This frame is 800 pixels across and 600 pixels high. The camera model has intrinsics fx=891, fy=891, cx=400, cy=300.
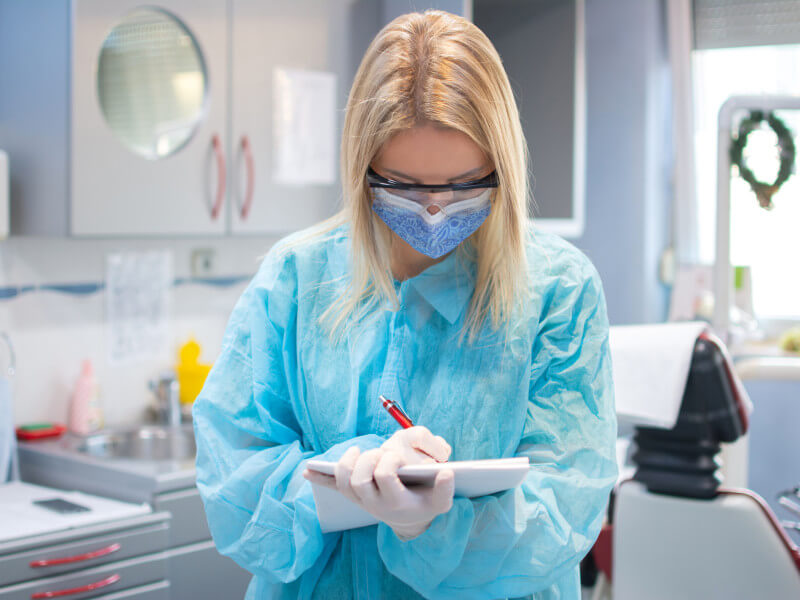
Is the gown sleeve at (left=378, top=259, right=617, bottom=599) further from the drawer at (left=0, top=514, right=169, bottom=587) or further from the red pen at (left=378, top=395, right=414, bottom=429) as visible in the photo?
the drawer at (left=0, top=514, right=169, bottom=587)

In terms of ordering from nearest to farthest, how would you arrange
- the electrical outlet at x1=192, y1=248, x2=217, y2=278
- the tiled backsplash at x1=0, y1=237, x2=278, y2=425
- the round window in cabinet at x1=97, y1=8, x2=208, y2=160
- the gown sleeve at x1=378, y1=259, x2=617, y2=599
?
the gown sleeve at x1=378, y1=259, x2=617, y2=599, the round window in cabinet at x1=97, y1=8, x2=208, y2=160, the tiled backsplash at x1=0, y1=237, x2=278, y2=425, the electrical outlet at x1=192, y1=248, x2=217, y2=278

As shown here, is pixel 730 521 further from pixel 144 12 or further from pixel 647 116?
pixel 647 116

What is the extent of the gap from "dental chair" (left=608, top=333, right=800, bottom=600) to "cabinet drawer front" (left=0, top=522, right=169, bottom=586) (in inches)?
42.4

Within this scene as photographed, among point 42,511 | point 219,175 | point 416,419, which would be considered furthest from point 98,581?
point 416,419

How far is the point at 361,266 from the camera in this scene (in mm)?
1155

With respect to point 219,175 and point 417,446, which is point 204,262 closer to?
point 219,175

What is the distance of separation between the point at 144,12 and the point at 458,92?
59.7 inches

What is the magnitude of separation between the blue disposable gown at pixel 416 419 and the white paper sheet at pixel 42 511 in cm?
92

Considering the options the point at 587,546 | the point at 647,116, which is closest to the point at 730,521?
the point at 587,546

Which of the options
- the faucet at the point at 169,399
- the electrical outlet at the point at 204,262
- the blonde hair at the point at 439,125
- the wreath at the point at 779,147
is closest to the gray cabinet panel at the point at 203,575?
the faucet at the point at 169,399

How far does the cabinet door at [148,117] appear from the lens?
214 centimetres

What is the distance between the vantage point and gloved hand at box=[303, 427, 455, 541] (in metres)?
0.85

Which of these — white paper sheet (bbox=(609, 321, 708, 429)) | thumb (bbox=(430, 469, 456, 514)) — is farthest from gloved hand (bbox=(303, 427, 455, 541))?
white paper sheet (bbox=(609, 321, 708, 429))

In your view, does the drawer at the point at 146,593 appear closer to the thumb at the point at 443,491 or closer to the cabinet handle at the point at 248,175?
the cabinet handle at the point at 248,175
